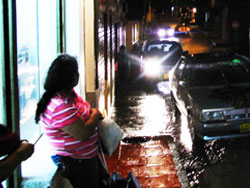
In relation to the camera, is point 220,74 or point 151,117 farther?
point 151,117

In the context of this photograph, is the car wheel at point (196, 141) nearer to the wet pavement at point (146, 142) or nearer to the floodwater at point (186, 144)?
the floodwater at point (186, 144)

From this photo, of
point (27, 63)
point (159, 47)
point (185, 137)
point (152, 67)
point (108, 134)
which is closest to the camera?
point (108, 134)

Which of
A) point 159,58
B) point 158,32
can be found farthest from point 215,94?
point 158,32

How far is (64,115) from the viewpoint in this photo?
3.14 m

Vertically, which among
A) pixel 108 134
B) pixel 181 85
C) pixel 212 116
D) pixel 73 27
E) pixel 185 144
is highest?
pixel 73 27

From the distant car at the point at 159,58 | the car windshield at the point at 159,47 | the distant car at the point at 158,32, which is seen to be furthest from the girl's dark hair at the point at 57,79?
the distant car at the point at 158,32

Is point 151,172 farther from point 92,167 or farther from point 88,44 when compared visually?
point 92,167

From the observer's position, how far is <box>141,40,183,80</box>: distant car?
1535 cm

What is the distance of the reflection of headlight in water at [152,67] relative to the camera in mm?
15383

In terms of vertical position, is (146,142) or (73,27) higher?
(73,27)

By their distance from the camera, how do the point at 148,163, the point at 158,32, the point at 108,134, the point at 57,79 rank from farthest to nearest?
the point at 158,32 < the point at 148,163 < the point at 108,134 < the point at 57,79

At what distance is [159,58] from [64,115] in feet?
42.0

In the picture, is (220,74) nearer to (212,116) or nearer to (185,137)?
(185,137)

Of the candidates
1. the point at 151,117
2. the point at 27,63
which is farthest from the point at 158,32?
the point at 27,63
